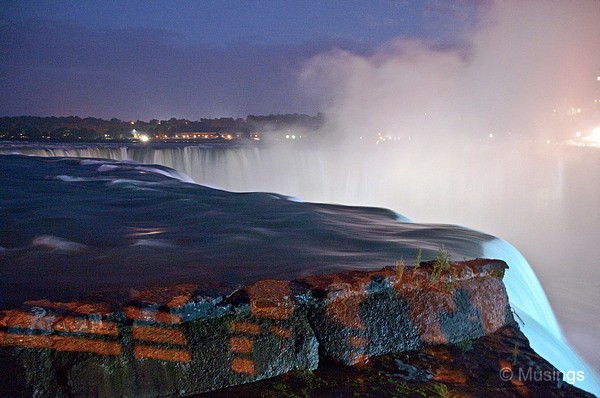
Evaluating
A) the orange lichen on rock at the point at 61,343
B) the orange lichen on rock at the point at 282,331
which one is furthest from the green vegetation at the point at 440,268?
the orange lichen on rock at the point at 61,343

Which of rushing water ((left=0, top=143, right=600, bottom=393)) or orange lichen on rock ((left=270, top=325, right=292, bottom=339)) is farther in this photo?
rushing water ((left=0, top=143, right=600, bottom=393))

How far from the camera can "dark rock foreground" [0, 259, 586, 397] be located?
9.18 ft

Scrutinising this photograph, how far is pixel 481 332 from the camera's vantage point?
407 centimetres

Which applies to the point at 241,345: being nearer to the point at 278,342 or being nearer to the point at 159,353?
the point at 278,342

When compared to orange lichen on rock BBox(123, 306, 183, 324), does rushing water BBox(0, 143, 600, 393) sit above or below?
below

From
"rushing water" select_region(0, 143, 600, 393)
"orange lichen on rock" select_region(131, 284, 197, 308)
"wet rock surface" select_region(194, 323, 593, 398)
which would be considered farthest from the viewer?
"rushing water" select_region(0, 143, 600, 393)

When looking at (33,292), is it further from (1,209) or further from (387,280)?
(1,209)

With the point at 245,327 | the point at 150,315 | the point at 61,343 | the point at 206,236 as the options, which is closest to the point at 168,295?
the point at 150,315

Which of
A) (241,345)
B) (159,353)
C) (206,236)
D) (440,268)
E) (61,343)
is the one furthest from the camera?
(206,236)

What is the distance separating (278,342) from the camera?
10.8ft

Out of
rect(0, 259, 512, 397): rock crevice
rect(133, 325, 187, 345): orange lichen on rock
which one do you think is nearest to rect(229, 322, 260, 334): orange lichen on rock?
rect(0, 259, 512, 397): rock crevice

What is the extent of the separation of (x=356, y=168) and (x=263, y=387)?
116ft

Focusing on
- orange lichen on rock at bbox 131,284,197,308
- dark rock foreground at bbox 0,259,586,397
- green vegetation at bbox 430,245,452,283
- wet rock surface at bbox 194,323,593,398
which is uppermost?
green vegetation at bbox 430,245,452,283

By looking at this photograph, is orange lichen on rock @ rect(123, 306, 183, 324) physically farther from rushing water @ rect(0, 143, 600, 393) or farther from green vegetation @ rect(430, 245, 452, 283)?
green vegetation @ rect(430, 245, 452, 283)
